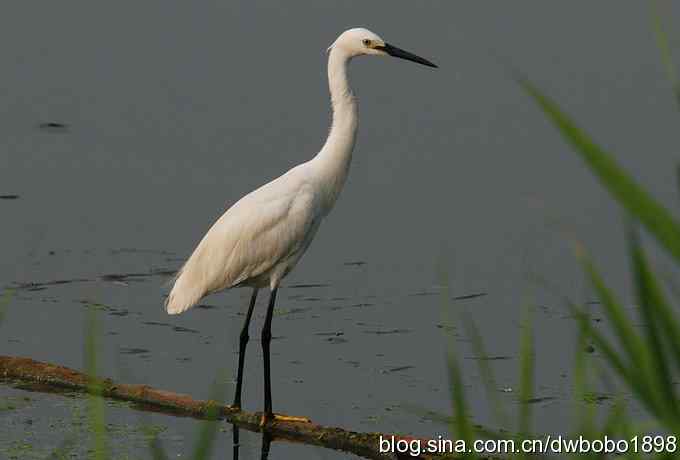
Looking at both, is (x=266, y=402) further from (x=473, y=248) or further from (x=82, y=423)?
(x=473, y=248)

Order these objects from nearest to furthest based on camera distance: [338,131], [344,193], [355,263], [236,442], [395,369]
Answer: [236,442] < [338,131] < [395,369] < [355,263] < [344,193]

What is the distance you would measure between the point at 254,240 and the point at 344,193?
273cm

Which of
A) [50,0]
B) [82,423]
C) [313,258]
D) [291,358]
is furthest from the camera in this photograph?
[50,0]

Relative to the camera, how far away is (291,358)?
6.62m

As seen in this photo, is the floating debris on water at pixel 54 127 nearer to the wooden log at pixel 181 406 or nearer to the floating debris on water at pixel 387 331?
the floating debris on water at pixel 387 331

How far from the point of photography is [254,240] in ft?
20.1

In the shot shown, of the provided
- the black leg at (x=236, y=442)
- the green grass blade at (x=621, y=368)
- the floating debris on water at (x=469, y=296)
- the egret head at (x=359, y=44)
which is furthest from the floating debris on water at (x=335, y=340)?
the green grass blade at (x=621, y=368)

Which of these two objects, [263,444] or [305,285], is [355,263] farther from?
[263,444]

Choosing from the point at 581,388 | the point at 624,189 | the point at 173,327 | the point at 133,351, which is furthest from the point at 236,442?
the point at 624,189

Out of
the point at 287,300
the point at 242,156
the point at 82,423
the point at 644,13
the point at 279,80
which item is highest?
the point at 644,13

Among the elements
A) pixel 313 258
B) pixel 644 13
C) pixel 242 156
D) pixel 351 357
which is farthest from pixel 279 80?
pixel 351 357

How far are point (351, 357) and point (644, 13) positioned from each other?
18.8ft

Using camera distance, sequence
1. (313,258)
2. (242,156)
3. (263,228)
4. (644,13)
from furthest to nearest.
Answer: (644,13), (242,156), (313,258), (263,228)

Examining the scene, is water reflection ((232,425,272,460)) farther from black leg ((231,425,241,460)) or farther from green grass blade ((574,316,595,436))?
green grass blade ((574,316,595,436))
